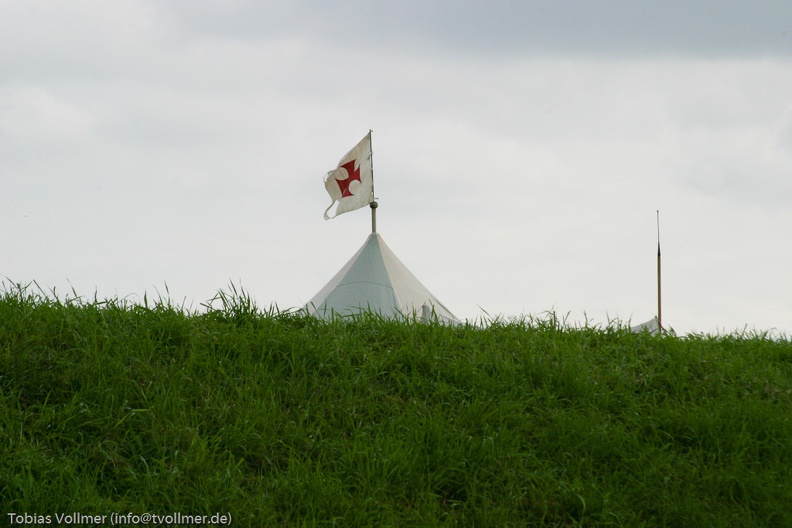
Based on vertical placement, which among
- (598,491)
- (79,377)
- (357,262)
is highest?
(357,262)

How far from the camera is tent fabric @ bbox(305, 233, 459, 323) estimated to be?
10.5 metres

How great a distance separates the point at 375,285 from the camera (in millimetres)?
10672

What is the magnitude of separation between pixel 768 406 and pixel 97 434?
396cm

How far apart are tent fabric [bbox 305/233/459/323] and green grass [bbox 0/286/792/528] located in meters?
4.85

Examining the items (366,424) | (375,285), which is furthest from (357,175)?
(366,424)

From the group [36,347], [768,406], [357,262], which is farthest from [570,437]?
[357,262]

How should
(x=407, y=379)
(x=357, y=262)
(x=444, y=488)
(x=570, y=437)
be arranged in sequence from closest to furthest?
(x=444, y=488) < (x=570, y=437) < (x=407, y=379) < (x=357, y=262)

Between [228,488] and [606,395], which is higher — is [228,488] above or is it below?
below

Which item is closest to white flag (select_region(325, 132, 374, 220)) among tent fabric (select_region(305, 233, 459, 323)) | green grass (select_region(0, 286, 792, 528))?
tent fabric (select_region(305, 233, 459, 323))

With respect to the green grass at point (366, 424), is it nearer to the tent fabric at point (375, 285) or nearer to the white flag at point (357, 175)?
the tent fabric at point (375, 285)

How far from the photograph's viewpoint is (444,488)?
419 cm

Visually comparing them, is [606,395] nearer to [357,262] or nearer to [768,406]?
[768,406]

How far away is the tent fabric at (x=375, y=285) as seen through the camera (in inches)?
414

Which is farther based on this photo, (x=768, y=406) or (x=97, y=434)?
(x=768, y=406)
